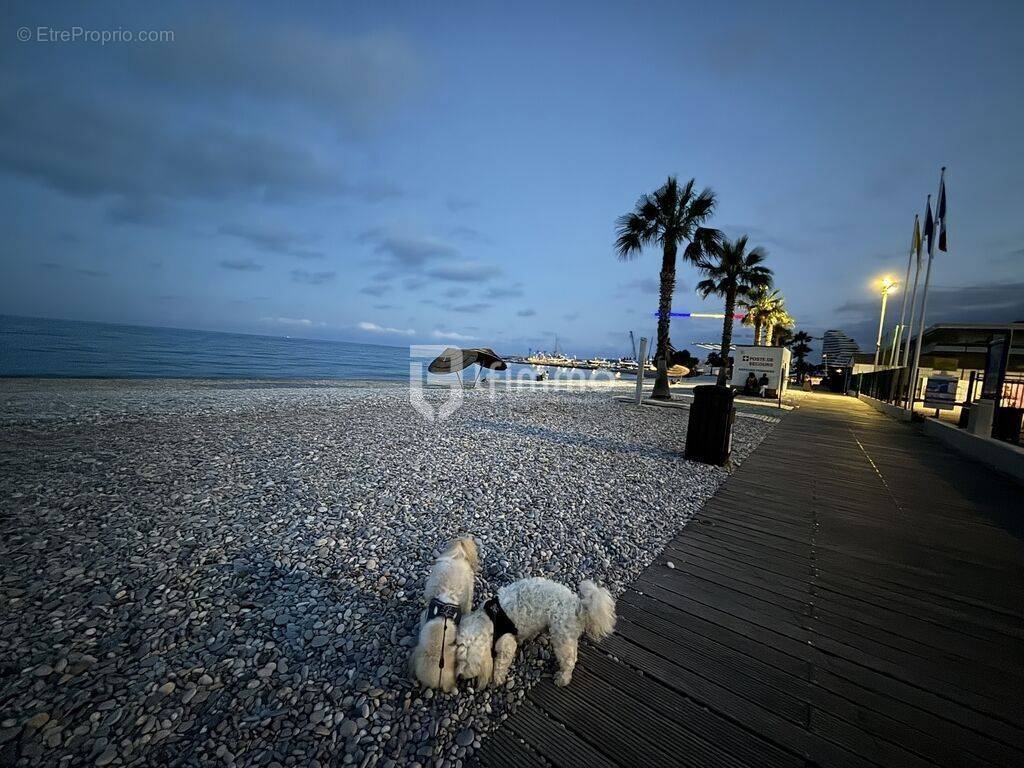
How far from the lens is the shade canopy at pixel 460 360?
64.6 ft

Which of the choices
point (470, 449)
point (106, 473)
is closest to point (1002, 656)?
point (470, 449)

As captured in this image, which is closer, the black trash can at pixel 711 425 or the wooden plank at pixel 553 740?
the wooden plank at pixel 553 740

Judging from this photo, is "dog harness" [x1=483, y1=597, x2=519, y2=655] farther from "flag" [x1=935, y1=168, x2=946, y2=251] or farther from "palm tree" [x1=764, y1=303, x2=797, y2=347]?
"palm tree" [x1=764, y1=303, x2=797, y2=347]

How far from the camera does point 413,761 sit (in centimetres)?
167

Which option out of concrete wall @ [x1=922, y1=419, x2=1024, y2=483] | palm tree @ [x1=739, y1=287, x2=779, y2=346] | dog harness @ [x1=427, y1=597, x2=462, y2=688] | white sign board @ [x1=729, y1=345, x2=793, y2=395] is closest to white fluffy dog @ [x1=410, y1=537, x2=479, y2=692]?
dog harness @ [x1=427, y1=597, x2=462, y2=688]

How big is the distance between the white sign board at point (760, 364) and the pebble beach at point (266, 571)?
688 inches

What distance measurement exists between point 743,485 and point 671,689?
4.38 metres

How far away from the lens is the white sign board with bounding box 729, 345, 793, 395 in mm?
20380

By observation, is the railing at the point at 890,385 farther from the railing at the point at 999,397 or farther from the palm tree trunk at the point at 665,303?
the palm tree trunk at the point at 665,303

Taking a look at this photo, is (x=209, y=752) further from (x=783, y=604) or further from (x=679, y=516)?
(x=679, y=516)

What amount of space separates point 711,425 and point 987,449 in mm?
6009

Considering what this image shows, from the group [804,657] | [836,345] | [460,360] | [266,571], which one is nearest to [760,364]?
[460,360]

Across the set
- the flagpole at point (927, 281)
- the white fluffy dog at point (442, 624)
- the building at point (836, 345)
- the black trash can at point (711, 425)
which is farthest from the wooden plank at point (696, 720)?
the building at point (836, 345)

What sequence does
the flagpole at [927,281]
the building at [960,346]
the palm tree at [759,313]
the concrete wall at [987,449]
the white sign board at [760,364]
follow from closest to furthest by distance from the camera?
1. the concrete wall at [987,449]
2. the flagpole at [927,281]
3. the white sign board at [760,364]
4. the building at [960,346]
5. the palm tree at [759,313]
